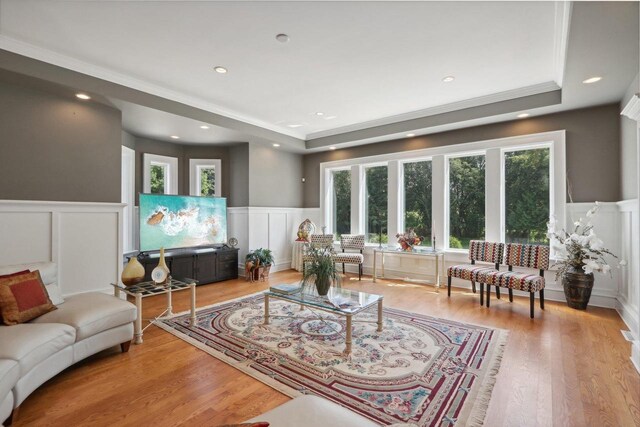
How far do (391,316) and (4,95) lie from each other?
15.8 ft

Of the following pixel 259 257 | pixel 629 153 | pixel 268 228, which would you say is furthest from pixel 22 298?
pixel 629 153

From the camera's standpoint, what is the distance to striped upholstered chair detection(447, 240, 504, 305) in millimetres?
4121

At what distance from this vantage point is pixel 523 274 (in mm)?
3924

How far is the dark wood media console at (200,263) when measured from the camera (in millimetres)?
4793

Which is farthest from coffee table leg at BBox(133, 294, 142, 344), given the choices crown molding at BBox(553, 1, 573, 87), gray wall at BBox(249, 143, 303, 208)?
crown molding at BBox(553, 1, 573, 87)

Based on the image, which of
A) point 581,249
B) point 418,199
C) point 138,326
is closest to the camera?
point 138,326

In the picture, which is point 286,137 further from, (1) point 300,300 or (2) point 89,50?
(1) point 300,300

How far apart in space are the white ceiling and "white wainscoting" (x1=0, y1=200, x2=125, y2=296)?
5.38ft

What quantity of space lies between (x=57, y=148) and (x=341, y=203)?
4836 mm

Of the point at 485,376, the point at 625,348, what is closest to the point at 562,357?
the point at 625,348

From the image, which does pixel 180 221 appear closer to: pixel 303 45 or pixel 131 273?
pixel 131 273

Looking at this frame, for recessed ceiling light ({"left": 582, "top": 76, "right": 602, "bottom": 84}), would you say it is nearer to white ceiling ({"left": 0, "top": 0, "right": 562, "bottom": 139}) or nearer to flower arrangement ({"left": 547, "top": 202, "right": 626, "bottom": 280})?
white ceiling ({"left": 0, "top": 0, "right": 562, "bottom": 139})

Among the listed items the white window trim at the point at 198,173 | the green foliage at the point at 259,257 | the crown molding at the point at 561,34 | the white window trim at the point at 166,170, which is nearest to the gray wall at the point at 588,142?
the crown molding at the point at 561,34

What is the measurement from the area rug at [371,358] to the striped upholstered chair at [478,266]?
969 millimetres
